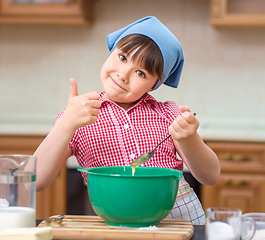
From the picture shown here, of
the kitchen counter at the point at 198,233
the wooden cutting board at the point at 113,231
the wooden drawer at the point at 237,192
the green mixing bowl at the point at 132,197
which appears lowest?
the wooden drawer at the point at 237,192

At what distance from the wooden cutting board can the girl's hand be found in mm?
197

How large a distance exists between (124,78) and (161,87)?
1.64m

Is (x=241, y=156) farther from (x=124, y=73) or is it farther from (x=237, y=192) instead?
(x=124, y=73)

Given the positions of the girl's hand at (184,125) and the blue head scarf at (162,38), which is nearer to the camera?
the girl's hand at (184,125)

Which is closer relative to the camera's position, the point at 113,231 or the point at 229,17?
the point at 113,231

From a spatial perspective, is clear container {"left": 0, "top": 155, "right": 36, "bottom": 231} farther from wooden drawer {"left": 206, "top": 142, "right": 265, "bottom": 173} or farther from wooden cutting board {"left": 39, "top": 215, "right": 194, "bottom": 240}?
wooden drawer {"left": 206, "top": 142, "right": 265, "bottom": 173}

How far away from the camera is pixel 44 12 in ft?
8.02

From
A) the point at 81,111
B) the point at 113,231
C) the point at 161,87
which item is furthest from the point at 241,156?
the point at 113,231

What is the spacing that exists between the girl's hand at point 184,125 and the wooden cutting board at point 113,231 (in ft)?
0.65

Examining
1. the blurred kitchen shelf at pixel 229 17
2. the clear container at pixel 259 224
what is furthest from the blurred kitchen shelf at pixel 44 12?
the clear container at pixel 259 224

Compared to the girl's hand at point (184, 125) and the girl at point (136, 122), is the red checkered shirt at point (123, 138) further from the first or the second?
the girl's hand at point (184, 125)

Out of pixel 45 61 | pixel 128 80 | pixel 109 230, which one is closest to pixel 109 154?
pixel 128 80

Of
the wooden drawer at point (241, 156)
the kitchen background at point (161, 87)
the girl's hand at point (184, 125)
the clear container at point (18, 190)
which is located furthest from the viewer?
the kitchen background at point (161, 87)

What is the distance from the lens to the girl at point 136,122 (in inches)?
40.5
